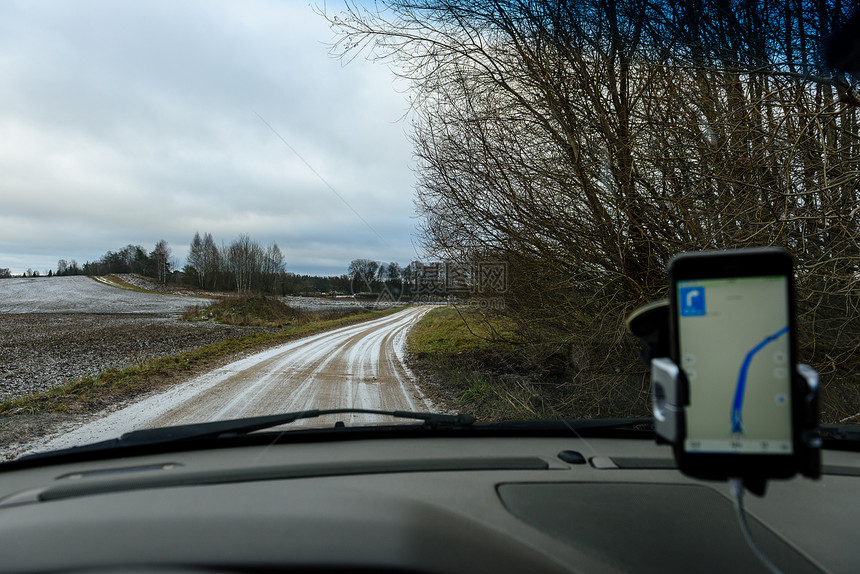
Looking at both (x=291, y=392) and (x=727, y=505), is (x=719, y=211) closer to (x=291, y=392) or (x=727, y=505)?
(x=727, y=505)

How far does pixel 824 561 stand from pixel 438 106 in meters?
6.64

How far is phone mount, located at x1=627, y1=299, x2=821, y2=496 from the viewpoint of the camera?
906 mm

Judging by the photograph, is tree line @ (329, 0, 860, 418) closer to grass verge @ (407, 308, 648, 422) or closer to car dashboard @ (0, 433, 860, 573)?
grass verge @ (407, 308, 648, 422)

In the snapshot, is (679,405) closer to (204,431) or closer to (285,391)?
(204,431)

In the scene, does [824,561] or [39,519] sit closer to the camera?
[39,519]

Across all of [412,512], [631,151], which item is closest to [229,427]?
[412,512]

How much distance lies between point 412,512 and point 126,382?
704cm

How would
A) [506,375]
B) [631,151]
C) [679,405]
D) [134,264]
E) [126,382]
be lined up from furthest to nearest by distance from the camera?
[134,264] → [506,375] → [126,382] → [631,151] → [679,405]

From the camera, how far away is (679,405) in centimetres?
95

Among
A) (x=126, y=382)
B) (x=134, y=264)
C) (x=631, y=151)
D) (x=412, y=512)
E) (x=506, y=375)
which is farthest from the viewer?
(x=134, y=264)

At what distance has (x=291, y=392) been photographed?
581cm

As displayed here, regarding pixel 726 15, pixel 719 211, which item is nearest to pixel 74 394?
pixel 719 211

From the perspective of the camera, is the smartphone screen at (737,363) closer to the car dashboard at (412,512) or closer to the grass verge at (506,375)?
the car dashboard at (412,512)

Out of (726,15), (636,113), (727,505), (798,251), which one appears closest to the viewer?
(727,505)
